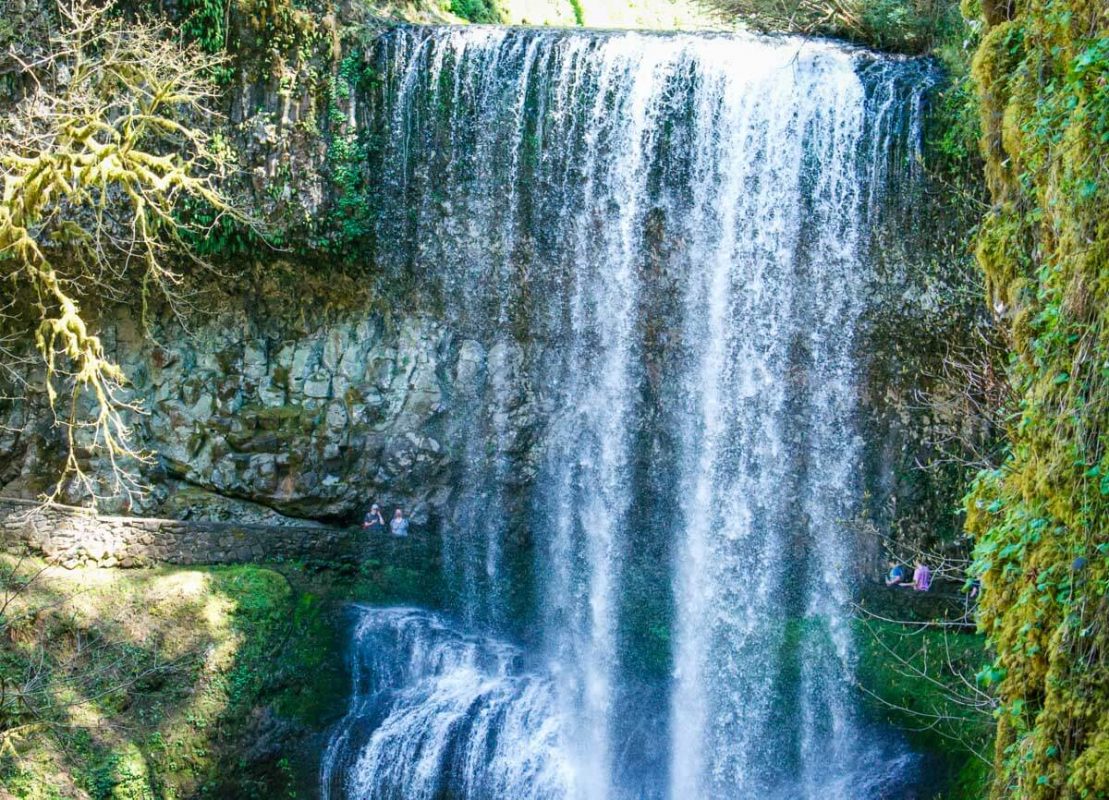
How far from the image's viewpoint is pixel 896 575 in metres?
14.4

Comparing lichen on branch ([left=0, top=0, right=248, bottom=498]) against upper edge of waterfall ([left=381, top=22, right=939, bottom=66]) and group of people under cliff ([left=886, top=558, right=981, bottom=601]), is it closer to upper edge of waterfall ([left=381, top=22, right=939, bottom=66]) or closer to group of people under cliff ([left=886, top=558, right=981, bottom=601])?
upper edge of waterfall ([left=381, top=22, right=939, bottom=66])

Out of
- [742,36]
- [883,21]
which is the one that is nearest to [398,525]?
[742,36]

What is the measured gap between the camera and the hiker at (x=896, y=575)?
14406mm

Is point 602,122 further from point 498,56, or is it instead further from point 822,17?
point 822,17

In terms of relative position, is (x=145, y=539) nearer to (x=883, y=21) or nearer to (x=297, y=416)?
(x=297, y=416)

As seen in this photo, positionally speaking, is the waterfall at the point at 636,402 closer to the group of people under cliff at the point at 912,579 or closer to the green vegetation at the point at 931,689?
the green vegetation at the point at 931,689

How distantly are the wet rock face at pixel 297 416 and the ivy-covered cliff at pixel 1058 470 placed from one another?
10.3 metres

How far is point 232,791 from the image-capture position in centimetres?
1298

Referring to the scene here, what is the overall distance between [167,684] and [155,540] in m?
2.44

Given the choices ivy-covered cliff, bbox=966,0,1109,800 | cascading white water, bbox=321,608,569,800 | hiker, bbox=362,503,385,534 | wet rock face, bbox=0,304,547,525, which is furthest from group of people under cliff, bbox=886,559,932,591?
ivy-covered cliff, bbox=966,0,1109,800

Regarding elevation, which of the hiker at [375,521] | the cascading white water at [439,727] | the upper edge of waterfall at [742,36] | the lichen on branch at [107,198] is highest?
the upper edge of waterfall at [742,36]

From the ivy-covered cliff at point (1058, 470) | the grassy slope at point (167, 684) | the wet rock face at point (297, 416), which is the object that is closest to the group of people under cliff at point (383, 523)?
the wet rock face at point (297, 416)

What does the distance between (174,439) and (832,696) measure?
33.8 feet

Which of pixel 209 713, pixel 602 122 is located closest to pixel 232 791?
pixel 209 713
